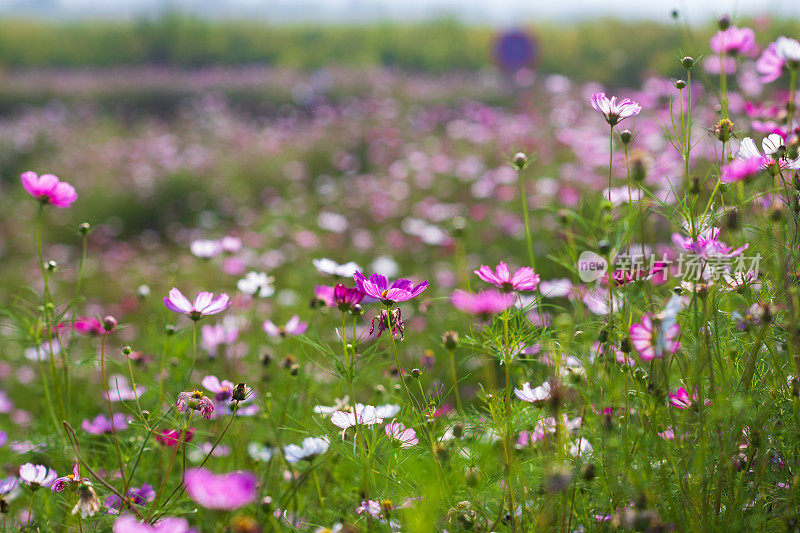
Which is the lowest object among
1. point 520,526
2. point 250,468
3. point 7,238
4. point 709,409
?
point 7,238

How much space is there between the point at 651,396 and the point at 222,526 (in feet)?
1.95

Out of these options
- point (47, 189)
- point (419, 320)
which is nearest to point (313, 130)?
point (419, 320)

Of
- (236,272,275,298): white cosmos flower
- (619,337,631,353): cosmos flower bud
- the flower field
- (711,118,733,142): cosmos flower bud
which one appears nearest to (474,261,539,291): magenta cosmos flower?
the flower field

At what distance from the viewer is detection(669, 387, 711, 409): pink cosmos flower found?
35.9 inches

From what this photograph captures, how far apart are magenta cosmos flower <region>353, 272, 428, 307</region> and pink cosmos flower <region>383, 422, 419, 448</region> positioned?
206mm

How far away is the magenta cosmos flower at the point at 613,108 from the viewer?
0.96 meters

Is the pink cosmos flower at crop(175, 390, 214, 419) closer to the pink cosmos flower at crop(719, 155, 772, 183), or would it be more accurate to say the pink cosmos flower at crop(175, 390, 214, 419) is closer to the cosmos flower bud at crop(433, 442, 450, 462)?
the cosmos flower bud at crop(433, 442, 450, 462)

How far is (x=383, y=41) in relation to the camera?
1229 centimetres

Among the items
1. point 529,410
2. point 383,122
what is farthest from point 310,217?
point 529,410

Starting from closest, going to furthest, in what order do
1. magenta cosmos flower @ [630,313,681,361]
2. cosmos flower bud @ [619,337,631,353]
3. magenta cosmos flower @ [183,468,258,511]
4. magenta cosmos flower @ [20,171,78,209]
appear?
magenta cosmos flower @ [183,468,258,511] < magenta cosmos flower @ [630,313,681,361] < cosmos flower bud @ [619,337,631,353] < magenta cosmos flower @ [20,171,78,209]

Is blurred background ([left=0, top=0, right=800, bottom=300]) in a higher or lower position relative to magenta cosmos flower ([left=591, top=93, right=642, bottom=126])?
lower

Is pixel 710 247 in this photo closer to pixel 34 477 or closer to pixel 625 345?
pixel 625 345

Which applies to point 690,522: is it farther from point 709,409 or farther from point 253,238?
point 253,238

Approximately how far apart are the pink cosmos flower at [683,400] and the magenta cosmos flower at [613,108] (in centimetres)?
41
